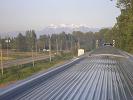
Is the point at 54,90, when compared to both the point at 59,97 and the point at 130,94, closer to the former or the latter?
the point at 59,97

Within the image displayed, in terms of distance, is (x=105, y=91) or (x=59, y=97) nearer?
(x=59, y=97)

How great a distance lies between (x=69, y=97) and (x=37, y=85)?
2685 millimetres

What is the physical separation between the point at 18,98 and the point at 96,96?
247 cm

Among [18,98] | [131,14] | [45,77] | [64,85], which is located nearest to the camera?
[18,98]

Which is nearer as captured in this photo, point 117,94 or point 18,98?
point 18,98

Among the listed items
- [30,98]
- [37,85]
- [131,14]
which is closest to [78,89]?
[37,85]

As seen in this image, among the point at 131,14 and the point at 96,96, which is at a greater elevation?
the point at 131,14

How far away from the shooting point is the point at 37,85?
39.2 feet

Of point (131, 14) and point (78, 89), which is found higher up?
point (131, 14)

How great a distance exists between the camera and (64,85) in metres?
12.3

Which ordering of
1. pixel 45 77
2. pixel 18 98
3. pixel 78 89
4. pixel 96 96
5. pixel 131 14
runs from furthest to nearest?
pixel 131 14 → pixel 45 77 → pixel 78 89 → pixel 96 96 → pixel 18 98

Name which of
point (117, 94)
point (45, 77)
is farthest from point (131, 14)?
point (117, 94)

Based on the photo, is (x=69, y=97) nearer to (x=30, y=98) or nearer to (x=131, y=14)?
(x=30, y=98)

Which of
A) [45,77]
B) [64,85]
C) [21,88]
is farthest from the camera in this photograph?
[45,77]
